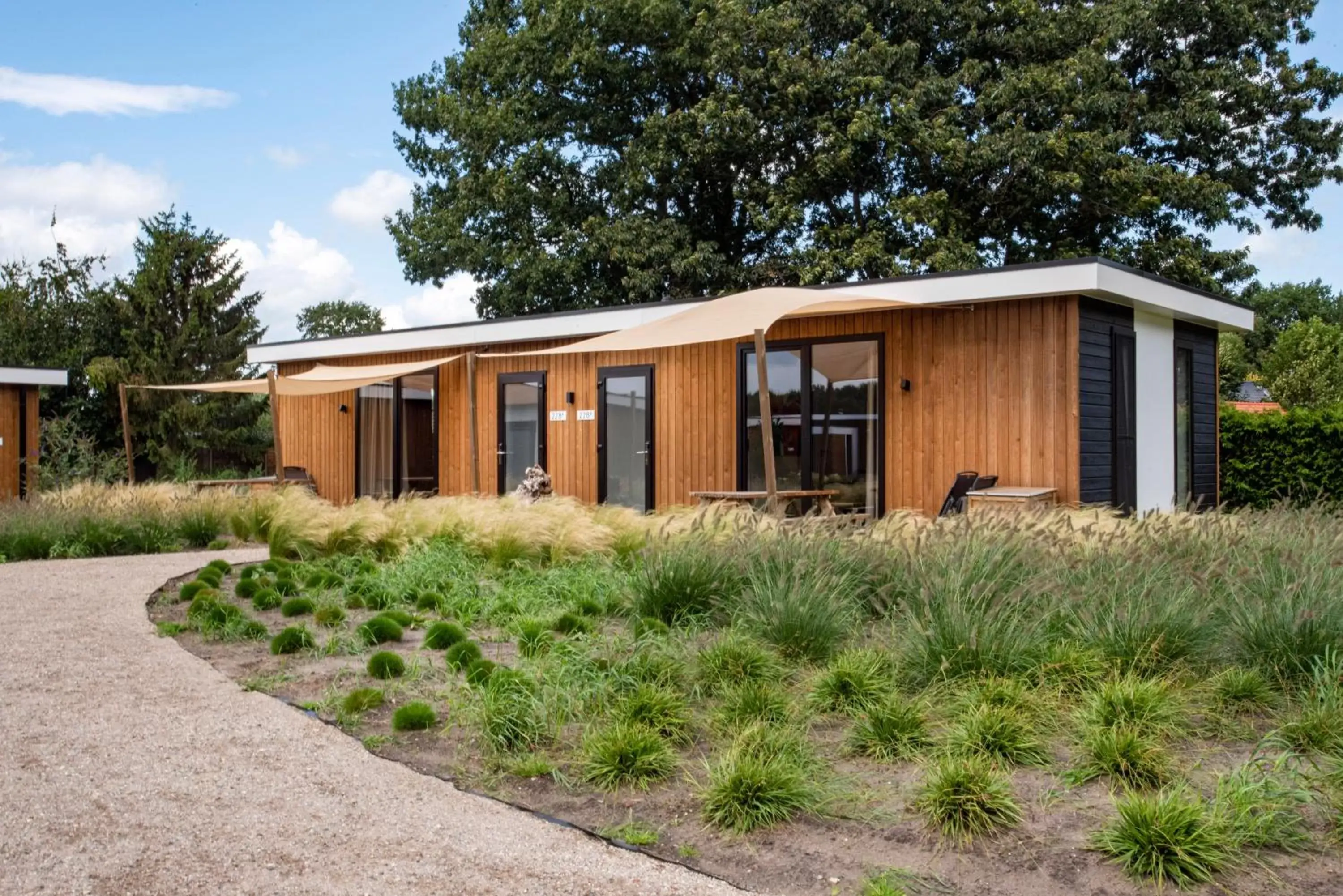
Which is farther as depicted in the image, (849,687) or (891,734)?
(849,687)

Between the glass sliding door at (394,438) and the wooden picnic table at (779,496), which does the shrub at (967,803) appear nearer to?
the wooden picnic table at (779,496)

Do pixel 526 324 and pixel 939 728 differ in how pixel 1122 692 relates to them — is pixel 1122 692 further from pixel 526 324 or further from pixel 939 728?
pixel 526 324

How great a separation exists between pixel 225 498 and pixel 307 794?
763 cm

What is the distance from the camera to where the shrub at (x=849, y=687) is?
3688 millimetres

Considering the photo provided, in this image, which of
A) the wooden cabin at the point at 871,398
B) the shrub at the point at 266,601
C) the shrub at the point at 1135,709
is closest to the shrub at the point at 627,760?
the shrub at the point at 1135,709

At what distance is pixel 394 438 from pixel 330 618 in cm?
845

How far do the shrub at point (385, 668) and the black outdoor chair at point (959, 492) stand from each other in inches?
197

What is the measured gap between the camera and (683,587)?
16.4 ft

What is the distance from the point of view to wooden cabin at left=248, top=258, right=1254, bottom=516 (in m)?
8.73

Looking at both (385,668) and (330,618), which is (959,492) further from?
(385,668)

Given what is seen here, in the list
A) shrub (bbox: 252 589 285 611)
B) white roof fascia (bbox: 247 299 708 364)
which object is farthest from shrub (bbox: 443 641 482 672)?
white roof fascia (bbox: 247 299 708 364)

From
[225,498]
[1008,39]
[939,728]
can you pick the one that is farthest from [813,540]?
[1008,39]

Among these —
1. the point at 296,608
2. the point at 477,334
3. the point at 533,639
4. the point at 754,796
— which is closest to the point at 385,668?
the point at 533,639

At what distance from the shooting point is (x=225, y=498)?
10.1 m
